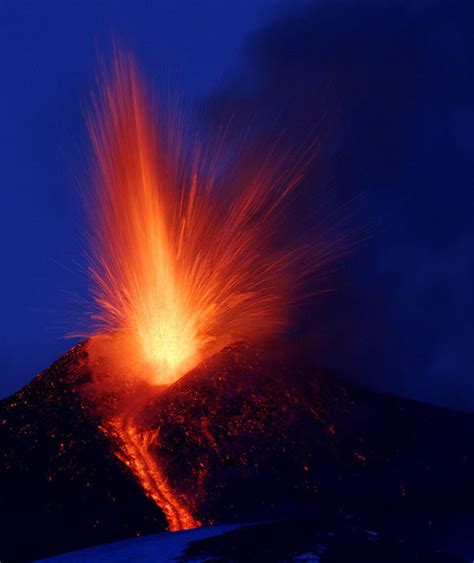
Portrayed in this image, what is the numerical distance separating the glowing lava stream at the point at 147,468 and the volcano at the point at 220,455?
0.03 metres

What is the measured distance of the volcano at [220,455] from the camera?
1197cm

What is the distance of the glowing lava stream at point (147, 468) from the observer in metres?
11.8

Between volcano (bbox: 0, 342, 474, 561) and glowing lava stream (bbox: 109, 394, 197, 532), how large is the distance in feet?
0.09

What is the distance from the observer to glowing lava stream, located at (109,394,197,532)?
1177 cm

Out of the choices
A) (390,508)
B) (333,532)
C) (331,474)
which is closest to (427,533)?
(390,508)

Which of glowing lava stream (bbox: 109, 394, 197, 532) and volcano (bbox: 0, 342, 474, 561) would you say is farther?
volcano (bbox: 0, 342, 474, 561)

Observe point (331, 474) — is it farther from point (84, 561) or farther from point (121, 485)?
point (84, 561)

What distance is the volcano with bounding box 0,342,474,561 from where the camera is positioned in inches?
471

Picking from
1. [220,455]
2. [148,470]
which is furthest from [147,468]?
[220,455]

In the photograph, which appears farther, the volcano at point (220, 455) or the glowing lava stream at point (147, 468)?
the volcano at point (220, 455)

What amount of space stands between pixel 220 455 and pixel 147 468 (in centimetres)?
122

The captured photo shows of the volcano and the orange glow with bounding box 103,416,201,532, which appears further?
the volcano

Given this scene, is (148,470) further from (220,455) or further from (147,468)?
(220,455)

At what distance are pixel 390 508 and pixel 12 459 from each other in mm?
6488
